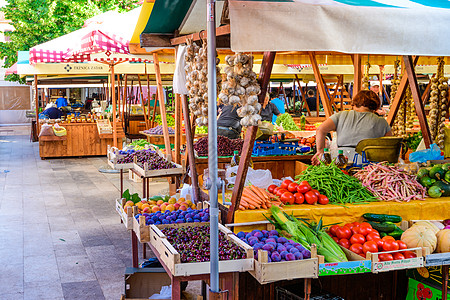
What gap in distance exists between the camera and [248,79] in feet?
13.6

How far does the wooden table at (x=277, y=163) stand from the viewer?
8.11m

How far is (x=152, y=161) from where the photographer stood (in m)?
7.86

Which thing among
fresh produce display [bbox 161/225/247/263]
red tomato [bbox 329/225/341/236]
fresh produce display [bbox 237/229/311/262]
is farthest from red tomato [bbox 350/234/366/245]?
fresh produce display [bbox 161/225/247/263]

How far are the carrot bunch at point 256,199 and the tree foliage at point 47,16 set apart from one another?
61.3ft

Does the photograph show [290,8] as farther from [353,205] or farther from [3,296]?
[3,296]

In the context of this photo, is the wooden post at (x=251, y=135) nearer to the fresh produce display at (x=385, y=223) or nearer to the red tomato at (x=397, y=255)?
the fresh produce display at (x=385, y=223)

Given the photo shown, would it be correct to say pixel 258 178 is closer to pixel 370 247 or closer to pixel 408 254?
pixel 370 247

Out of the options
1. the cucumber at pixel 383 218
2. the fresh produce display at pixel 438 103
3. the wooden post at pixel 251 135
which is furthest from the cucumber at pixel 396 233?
the fresh produce display at pixel 438 103

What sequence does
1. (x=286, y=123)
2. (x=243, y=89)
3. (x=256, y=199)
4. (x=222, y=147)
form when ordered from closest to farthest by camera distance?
1. (x=243, y=89)
2. (x=256, y=199)
3. (x=222, y=147)
4. (x=286, y=123)

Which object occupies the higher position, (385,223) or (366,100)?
(366,100)

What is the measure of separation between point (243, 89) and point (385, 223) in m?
1.83

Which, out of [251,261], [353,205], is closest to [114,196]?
[353,205]

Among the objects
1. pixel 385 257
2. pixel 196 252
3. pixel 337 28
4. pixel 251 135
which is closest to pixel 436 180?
pixel 385 257

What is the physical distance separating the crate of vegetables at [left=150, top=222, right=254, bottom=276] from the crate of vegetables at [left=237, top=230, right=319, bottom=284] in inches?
4.7
